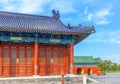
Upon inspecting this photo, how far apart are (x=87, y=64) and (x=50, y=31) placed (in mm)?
32320

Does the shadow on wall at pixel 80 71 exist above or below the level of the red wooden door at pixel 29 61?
below

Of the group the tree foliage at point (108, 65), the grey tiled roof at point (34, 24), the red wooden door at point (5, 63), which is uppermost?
the grey tiled roof at point (34, 24)

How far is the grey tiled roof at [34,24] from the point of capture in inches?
661

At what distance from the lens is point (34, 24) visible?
1880 cm

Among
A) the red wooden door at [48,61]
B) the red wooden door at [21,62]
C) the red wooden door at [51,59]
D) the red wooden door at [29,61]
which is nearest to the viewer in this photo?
the red wooden door at [21,62]

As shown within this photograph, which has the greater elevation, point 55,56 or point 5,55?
point 5,55

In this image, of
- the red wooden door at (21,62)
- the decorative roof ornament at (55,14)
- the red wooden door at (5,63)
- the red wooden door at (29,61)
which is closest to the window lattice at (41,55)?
the red wooden door at (29,61)

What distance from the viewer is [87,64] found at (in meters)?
48.2

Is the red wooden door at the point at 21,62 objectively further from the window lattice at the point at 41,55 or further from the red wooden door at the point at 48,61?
the red wooden door at the point at 48,61

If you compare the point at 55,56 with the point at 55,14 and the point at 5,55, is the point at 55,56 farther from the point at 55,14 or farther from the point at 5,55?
the point at 55,14

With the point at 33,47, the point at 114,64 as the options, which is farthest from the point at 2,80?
the point at 114,64

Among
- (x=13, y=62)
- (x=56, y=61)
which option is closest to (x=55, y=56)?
(x=56, y=61)

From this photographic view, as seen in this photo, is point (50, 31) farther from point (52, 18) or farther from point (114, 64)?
point (114, 64)

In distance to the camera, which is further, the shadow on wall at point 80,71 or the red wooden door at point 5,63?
the shadow on wall at point 80,71
